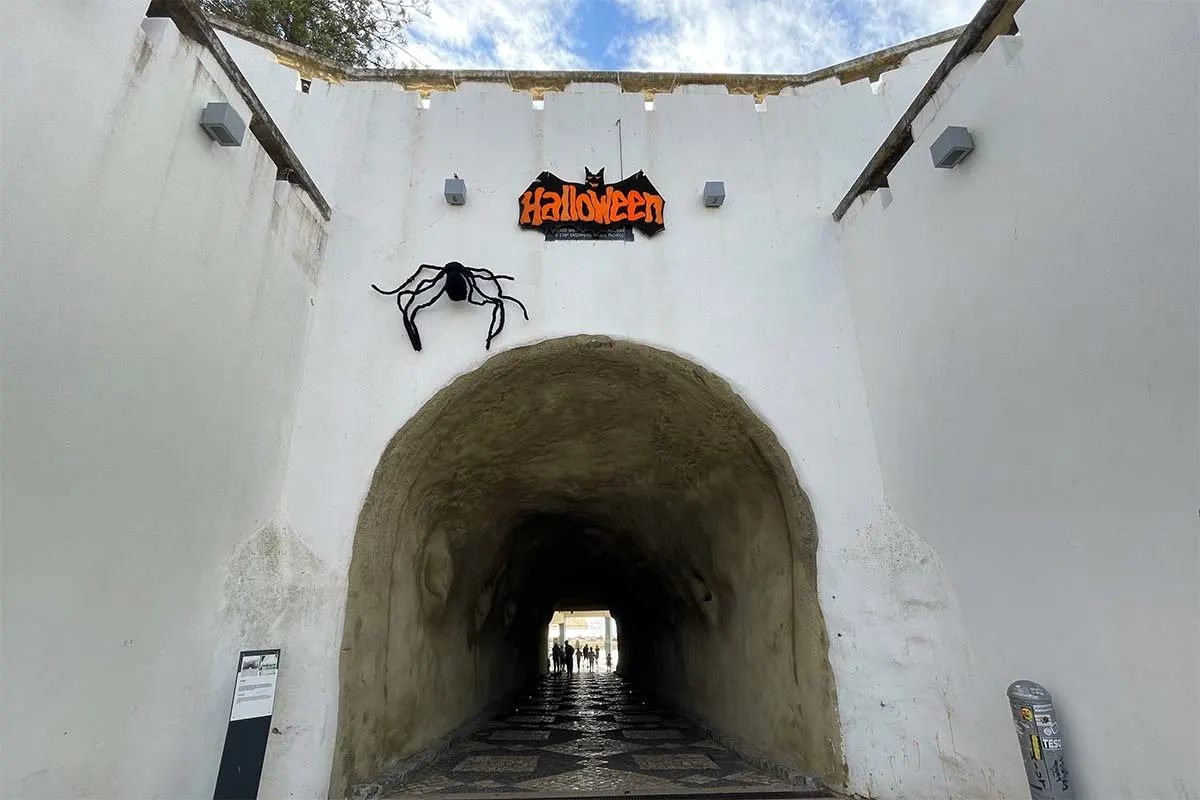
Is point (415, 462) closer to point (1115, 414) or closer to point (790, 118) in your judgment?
point (1115, 414)

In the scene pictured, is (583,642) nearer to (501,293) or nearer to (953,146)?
(501,293)

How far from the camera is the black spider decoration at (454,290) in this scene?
390 centimetres

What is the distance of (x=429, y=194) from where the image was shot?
434 centimetres

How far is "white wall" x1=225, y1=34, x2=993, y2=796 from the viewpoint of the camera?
3143 mm

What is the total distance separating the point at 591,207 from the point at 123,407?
9.79 ft

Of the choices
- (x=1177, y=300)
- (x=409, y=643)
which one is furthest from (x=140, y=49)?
(x=1177, y=300)

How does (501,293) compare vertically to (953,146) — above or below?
below

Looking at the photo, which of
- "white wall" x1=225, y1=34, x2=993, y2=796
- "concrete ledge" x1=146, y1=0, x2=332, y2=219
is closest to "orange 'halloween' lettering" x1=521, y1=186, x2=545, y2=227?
"white wall" x1=225, y1=34, x2=993, y2=796

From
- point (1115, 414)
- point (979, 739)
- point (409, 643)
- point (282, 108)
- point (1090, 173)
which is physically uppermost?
point (282, 108)

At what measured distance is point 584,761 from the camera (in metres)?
4.50

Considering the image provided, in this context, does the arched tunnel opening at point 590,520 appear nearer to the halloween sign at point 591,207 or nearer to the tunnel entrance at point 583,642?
the halloween sign at point 591,207

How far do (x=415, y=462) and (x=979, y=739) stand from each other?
329 cm

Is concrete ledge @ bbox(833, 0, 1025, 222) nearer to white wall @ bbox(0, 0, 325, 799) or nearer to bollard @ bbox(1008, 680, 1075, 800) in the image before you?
bollard @ bbox(1008, 680, 1075, 800)

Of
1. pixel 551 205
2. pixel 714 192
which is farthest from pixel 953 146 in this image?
pixel 551 205
